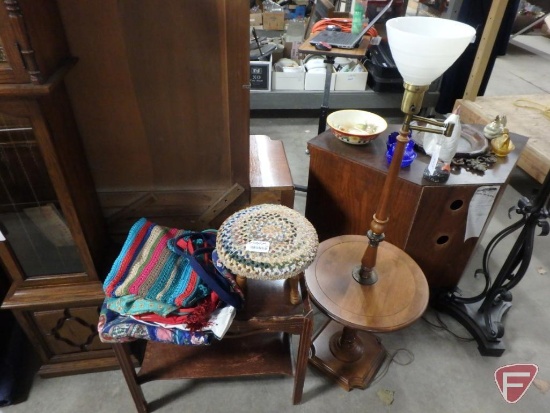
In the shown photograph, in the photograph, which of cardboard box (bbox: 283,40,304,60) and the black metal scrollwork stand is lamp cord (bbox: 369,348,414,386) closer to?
the black metal scrollwork stand

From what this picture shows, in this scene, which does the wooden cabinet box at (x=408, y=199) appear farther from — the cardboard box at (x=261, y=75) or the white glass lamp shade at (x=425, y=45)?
the cardboard box at (x=261, y=75)

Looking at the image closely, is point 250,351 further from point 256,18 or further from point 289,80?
point 256,18

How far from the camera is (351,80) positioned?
302cm

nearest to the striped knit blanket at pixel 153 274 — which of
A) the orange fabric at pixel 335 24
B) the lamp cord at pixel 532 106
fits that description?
the orange fabric at pixel 335 24

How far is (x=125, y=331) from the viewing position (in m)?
1.03

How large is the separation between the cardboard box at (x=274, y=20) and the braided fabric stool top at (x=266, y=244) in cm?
267

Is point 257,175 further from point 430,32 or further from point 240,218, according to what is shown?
point 430,32

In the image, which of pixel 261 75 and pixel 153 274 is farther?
pixel 261 75

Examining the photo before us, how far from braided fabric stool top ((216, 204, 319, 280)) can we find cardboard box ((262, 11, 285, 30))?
2.67 metres

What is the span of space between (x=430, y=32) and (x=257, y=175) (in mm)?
768

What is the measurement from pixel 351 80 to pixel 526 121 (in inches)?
48.7

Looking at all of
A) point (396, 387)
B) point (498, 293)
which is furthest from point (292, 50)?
point (396, 387)

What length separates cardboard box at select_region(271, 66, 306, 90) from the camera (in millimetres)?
2951

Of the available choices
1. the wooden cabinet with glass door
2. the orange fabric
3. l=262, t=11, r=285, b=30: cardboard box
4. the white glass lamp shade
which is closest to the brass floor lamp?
the white glass lamp shade
